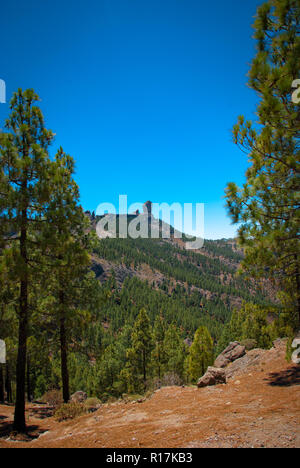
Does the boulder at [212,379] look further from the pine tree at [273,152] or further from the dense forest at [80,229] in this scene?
Answer: the pine tree at [273,152]

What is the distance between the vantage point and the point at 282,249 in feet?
19.4

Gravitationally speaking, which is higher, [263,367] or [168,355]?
[263,367]

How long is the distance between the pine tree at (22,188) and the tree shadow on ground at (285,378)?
792 centimetres

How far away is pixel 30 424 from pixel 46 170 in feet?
28.7

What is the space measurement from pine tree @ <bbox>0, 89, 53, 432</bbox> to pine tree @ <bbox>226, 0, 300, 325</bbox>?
5.88 m

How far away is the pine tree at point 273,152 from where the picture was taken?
16.2 ft

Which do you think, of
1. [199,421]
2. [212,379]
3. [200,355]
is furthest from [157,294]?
[199,421]

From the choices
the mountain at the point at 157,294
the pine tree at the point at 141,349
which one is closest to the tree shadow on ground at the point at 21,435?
the pine tree at the point at 141,349

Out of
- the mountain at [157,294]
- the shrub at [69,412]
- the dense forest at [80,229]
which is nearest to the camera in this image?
the dense forest at [80,229]

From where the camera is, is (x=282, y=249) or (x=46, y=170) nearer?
(x=282, y=249)

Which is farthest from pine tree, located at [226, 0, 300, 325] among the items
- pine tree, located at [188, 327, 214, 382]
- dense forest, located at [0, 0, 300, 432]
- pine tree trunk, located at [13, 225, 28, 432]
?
pine tree, located at [188, 327, 214, 382]

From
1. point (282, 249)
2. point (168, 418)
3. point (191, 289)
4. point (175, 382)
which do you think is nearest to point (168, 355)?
point (175, 382)

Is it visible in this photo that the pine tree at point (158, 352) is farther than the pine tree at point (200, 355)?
Yes
